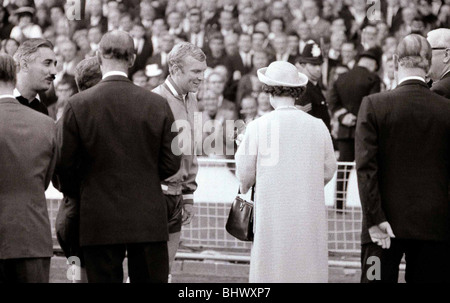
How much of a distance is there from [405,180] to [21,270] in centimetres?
244

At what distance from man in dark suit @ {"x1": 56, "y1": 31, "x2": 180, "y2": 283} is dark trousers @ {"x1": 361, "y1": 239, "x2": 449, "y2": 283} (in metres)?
1.34

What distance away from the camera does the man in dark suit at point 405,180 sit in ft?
22.6

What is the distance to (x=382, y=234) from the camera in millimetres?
6875

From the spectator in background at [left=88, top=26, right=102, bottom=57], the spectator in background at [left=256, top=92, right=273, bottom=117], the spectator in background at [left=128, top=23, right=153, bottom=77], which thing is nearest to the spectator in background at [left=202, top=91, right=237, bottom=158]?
the spectator in background at [left=256, top=92, right=273, bottom=117]

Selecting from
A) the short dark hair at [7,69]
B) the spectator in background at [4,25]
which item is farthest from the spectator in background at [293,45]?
the short dark hair at [7,69]

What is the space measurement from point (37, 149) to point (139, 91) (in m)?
0.74

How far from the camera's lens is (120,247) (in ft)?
22.0

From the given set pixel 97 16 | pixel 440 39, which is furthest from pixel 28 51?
pixel 97 16

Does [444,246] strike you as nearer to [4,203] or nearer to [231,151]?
[4,203]

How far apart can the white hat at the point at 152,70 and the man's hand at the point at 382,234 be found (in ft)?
31.0

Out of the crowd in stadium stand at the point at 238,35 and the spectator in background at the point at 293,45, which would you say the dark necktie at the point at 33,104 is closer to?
the crowd in stadium stand at the point at 238,35

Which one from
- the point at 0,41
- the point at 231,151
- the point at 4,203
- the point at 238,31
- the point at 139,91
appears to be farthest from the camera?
the point at 0,41

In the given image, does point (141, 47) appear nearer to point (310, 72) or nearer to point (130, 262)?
point (310, 72)
